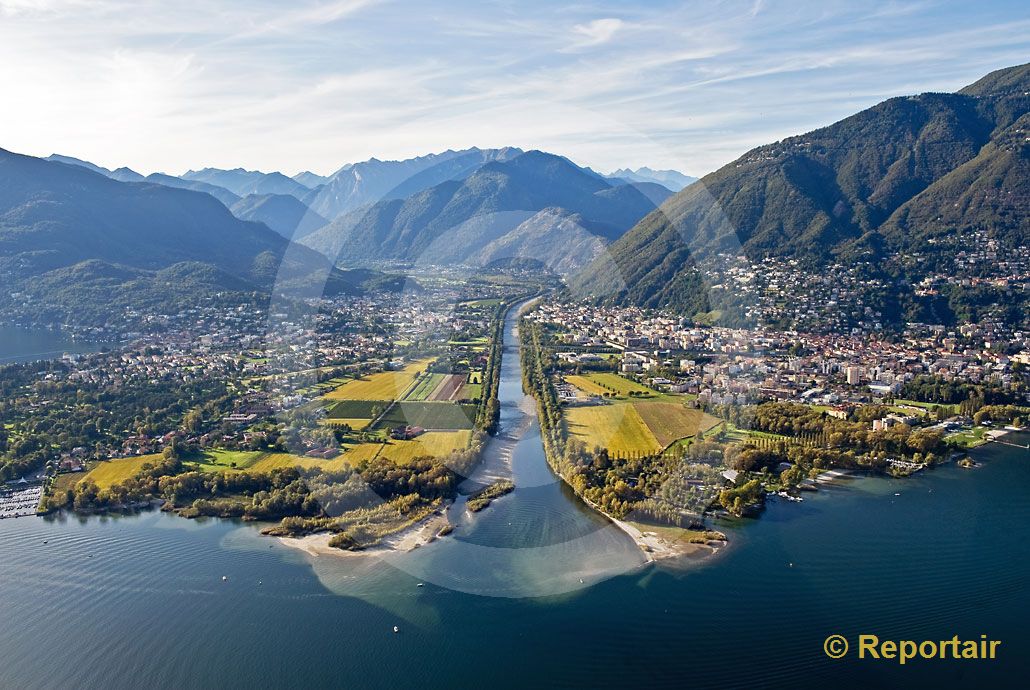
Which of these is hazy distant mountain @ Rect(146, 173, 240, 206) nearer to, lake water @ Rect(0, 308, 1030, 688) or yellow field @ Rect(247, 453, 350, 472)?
yellow field @ Rect(247, 453, 350, 472)

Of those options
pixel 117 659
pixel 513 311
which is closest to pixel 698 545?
pixel 117 659

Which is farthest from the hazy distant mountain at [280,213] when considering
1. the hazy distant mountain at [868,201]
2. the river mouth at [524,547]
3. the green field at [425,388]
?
the river mouth at [524,547]

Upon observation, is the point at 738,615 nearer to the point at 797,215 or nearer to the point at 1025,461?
the point at 1025,461

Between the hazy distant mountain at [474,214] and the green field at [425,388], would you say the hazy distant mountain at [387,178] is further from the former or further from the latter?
the green field at [425,388]

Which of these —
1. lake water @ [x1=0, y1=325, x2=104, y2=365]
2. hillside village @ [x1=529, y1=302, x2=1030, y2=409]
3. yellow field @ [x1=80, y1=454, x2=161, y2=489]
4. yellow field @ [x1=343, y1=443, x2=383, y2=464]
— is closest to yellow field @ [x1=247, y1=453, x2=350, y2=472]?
yellow field @ [x1=343, y1=443, x2=383, y2=464]

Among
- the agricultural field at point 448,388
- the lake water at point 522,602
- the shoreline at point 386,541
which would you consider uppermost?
the agricultural field at point 448,388

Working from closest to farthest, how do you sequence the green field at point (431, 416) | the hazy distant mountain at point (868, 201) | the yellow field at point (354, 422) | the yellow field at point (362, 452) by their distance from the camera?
the yellow field at point (362, 452) → the yellow field at point (354, 422) → the green field at point (431, 416) → the hazy distant mountain at point (868, 201)
